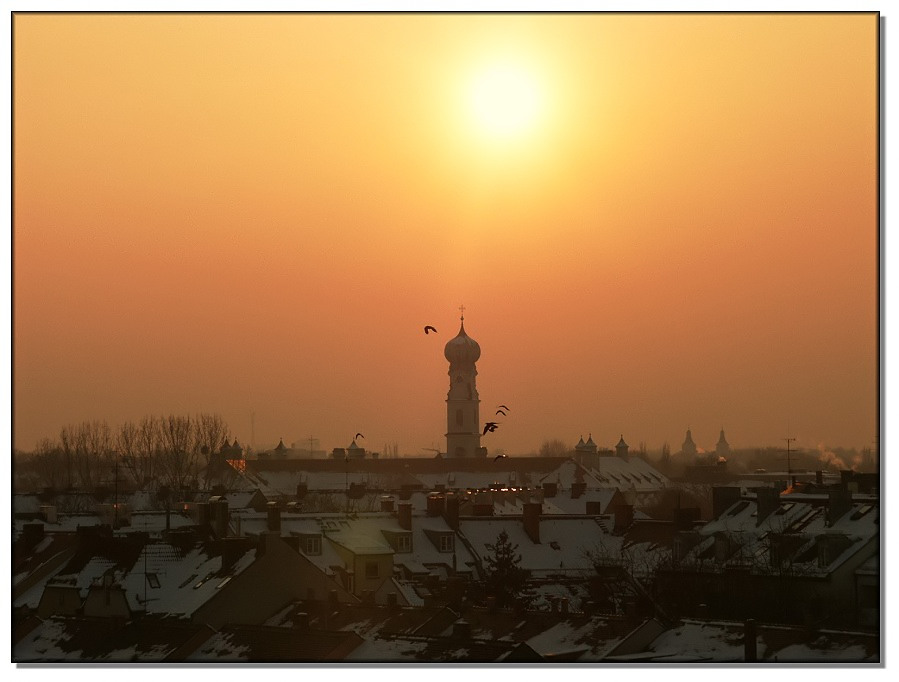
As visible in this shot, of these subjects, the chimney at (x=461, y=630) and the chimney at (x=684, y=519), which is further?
the chimney at (x=684, y=519)

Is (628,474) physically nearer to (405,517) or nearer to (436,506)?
(436,506)

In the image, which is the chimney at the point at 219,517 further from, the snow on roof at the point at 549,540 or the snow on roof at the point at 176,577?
the snow on roof at the point at 549,540

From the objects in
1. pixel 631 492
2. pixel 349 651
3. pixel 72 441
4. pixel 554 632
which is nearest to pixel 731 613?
pixel 554 632

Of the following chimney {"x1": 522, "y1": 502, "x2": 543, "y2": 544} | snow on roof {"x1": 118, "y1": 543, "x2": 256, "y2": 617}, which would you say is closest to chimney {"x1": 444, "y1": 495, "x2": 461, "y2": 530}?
chimney {"x1": 522, "y1": 502, "x2": 543, "y2": 544}

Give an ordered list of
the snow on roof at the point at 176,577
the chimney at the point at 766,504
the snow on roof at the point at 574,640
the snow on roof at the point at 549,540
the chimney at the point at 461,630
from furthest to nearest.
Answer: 1. the snow on roof at the point at 549,540
2. the chimney at the point at 766,504
3. the snow on roof at the point at 176,577
4. the chimney at the point at 461,630
5. the snow on roof at the point at 574,640

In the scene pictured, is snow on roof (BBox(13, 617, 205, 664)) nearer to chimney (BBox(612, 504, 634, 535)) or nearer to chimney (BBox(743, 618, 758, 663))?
chimney (BBox(743, 618, 758, 663))

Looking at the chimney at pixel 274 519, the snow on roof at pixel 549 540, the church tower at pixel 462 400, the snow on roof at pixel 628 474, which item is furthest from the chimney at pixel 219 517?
the church tower at pixel 462 400

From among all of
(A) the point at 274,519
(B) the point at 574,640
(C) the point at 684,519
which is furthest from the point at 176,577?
(C) the point at 684,519
